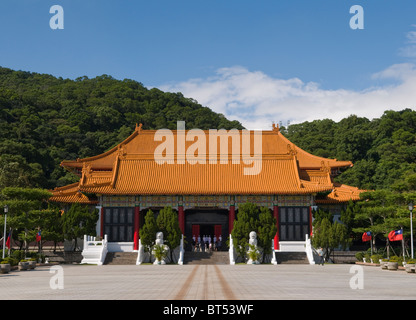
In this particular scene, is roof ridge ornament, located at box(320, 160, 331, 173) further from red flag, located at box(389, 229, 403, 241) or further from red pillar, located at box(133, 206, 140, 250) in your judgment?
red pillar, located at box(133, 206, 140, 250)

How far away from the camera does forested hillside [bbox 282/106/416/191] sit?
226 feet

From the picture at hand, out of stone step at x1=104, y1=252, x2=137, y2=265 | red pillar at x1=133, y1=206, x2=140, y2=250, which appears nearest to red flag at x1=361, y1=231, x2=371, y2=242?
stone step at x1=104, y1=252, x2=137, y2=265

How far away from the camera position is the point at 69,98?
97.8 m

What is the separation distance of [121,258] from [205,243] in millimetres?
7823

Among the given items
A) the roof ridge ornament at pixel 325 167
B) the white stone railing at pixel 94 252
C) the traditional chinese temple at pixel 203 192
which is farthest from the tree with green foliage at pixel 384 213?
the white stone railing at pixel 94 252

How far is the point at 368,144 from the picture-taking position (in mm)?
80938

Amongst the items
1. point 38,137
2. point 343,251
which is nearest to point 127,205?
point 343,251

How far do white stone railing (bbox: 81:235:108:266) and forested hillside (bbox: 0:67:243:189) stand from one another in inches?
778

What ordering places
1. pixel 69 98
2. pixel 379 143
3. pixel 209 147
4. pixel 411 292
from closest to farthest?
pixel 411 292 → pixel 209 147 → pixel 379 143 → pixel 69 98

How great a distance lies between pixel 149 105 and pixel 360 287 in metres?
89.9

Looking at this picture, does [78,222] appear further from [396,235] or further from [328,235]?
[396,235]

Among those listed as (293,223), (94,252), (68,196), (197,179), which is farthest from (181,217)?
(68,196)

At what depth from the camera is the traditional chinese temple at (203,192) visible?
4006 centimetres
